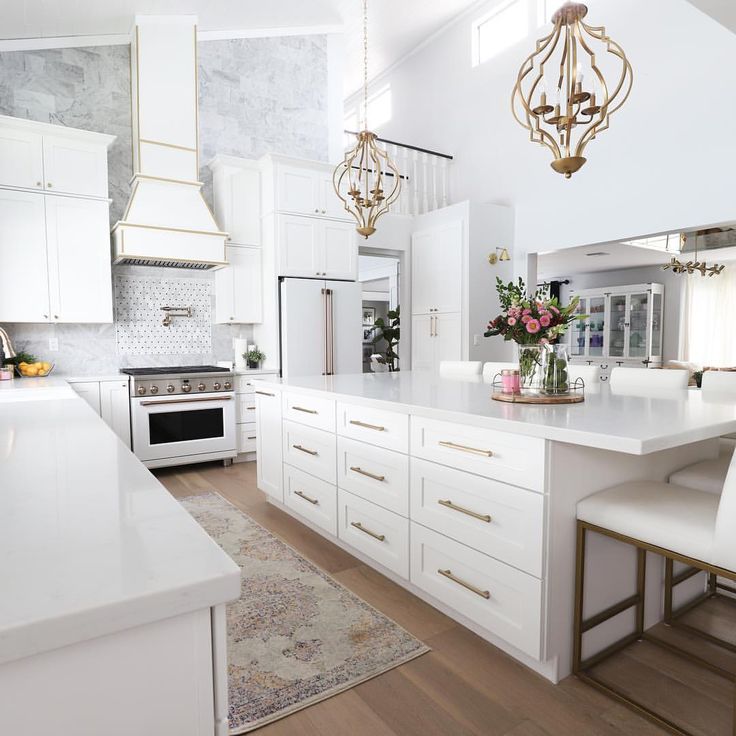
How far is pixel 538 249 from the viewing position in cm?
564

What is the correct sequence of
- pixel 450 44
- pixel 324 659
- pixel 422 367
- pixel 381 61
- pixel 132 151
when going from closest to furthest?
pixel 324 659
pixel 132 151
pixel 422 367
pixel 450 44
pixel 381 61

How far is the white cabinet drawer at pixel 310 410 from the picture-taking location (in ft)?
9.12

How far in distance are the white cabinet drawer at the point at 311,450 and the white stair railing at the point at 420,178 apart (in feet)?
12.8

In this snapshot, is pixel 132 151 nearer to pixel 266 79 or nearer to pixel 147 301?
pixel 147 301

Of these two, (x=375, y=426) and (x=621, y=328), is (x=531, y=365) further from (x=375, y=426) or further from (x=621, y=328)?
(x=621, y=328)

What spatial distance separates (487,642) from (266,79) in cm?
554

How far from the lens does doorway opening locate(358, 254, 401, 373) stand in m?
6.82

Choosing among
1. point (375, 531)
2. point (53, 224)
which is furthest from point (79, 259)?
point (375, 531)

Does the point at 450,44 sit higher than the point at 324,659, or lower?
higher

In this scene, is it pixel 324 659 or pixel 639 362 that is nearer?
pixel 324 659

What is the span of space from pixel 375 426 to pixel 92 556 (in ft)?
5.96

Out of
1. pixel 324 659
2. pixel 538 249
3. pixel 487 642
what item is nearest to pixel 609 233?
pixel 538 249

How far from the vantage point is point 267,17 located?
5277mm

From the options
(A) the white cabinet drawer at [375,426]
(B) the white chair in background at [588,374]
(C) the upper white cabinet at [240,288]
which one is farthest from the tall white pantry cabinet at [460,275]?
(A) the white cabinet drawer at [375,426]
